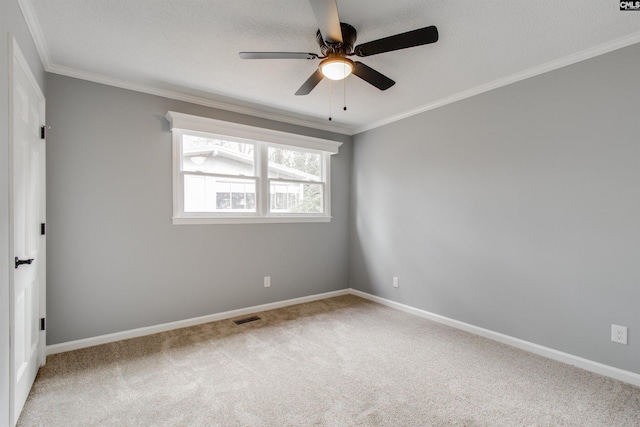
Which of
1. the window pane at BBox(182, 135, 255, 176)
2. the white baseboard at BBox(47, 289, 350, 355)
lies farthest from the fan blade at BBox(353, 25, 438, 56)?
the white baseboard at BBox(47, 289, 350, 355)

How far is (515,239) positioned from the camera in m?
2.81

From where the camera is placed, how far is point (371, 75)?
226 cm

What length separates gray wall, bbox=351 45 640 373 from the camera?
2.25 metres

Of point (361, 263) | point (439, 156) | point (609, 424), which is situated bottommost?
point (609, 424)

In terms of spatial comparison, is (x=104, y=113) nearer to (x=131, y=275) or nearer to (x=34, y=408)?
(x=131, y=275)

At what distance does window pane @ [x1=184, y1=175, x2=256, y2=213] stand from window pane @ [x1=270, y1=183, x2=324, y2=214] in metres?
0.33

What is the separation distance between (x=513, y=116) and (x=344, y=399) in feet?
9.25

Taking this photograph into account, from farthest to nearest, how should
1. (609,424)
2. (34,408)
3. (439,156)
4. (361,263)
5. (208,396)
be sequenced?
(361,263) → (439,156) → (208,396) → (34,408) → (609,424)

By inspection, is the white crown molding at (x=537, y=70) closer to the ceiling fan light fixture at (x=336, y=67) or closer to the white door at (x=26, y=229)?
the ceiling fan light fixture at (x=336, y=67)

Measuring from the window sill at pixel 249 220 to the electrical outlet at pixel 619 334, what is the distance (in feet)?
10.1

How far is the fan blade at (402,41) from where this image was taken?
1.70 metres

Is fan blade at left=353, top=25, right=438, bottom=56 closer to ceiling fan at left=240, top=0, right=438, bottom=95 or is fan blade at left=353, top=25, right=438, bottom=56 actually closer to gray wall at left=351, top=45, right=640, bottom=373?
ceiling fan at left=240, top=0, right=438, bottom=95

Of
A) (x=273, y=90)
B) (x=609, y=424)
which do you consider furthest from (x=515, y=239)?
(x=273, y=90)

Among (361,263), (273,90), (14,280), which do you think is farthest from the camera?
(361,263)
